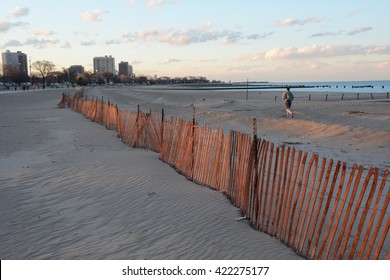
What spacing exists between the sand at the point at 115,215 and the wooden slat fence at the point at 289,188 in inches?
12.6

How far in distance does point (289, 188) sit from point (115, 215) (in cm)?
320

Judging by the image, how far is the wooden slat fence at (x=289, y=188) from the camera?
4.61m

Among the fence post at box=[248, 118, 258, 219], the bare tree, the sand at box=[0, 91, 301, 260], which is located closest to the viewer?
the sand at box=[0, 91, 301, 260]

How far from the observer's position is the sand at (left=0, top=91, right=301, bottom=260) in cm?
561

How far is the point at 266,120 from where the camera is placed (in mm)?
21047

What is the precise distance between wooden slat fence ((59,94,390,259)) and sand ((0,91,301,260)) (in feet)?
1.05

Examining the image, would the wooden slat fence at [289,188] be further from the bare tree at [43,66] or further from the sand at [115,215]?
the bare tree at [43,66]

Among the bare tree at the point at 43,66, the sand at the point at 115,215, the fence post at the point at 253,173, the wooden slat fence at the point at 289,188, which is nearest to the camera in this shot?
the wooden slat fence at the point at 289,188

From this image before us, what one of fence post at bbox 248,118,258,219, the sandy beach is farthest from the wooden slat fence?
the sandy beach

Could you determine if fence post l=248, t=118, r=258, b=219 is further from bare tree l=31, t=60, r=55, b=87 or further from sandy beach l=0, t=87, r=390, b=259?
bare tree l=31, t=60, r=55, b=87

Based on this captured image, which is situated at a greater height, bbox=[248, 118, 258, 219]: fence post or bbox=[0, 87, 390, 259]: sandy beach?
bbox=[248, 118, 258, 219]: fence post

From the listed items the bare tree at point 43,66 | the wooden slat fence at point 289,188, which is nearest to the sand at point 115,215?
the wooden slat fence at point 289,188

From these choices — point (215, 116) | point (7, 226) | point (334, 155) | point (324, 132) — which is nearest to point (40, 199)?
point (7, 226)

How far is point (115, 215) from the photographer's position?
7.14 meters
